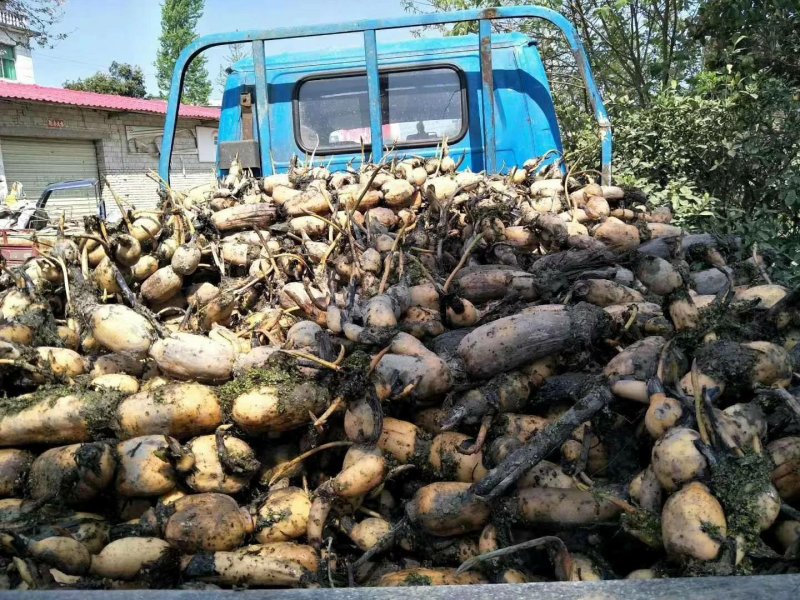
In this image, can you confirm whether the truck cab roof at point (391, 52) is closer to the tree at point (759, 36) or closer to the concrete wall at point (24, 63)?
the tree at point (759, 36)

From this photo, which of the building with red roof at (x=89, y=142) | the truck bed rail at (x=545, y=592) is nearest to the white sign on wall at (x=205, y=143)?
the building with red roof at (x=89, y=142)

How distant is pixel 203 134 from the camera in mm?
19125

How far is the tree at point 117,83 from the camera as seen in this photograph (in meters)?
30.3

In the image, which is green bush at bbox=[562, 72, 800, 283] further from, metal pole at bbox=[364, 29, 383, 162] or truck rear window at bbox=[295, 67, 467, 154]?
metal pole at bbox=[364, 29, 383, 162]

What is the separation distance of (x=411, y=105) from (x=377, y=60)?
1.22 feet

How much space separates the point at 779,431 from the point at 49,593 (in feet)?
6.47

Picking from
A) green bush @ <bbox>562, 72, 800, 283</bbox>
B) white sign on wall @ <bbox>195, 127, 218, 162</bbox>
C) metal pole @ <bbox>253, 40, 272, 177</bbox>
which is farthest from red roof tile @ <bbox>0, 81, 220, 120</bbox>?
green bush @ <bbox>562, 72, 800, 283</bbox>

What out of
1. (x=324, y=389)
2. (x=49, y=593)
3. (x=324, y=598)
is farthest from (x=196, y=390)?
(x=324, y=598)

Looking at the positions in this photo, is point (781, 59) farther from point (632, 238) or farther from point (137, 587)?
point (137, 587)

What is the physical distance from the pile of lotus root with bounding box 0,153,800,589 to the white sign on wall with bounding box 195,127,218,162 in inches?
658

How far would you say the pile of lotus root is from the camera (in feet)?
6.01

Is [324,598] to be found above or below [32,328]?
below

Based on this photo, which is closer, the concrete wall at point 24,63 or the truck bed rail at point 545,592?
the truck bed rail at point 545,592

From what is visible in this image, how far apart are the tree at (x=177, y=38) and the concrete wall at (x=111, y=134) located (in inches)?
656
